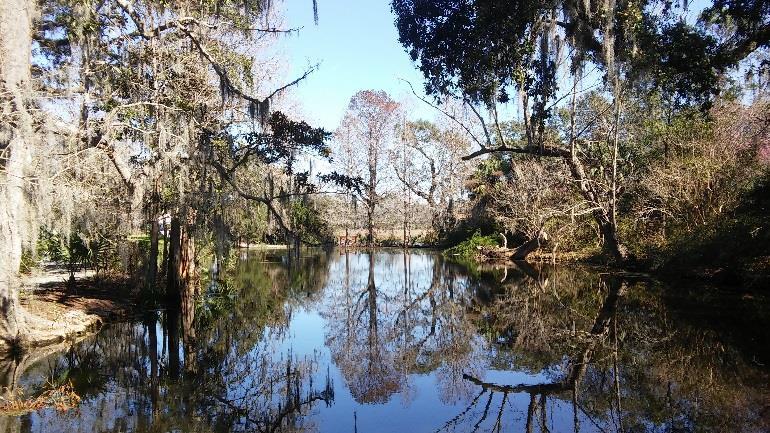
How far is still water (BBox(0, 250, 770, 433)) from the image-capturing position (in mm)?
5035

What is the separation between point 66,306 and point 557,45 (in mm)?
10246

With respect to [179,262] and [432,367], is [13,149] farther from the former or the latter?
[432,367]

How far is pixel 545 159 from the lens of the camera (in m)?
24.2

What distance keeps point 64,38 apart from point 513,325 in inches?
382

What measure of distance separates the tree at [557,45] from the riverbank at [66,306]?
27.9 ft

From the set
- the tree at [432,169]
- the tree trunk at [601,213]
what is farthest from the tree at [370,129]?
the tree trunk at [601,213]

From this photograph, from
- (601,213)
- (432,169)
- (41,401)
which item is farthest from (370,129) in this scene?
(41,401)

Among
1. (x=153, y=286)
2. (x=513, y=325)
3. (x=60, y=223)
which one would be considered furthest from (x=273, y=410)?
(x=153, y=286)

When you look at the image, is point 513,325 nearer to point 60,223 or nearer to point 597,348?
point 597,348

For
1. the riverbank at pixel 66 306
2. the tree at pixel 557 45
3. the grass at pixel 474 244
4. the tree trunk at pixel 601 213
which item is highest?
the tree at pixel 557 45

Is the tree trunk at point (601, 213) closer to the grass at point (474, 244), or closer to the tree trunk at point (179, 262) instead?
the grass at point (474, 244)

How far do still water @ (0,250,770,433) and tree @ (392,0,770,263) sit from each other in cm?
406

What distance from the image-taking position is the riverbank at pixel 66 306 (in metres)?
7.56

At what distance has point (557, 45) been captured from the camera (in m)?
10.5
